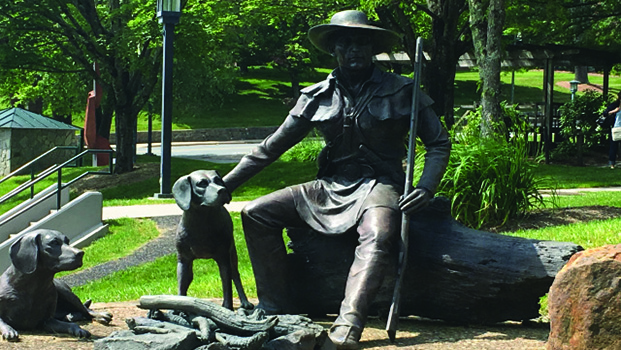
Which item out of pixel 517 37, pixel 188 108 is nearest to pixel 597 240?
pixel 517 37

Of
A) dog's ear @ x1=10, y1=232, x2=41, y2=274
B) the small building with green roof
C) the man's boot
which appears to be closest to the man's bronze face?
the man's boot

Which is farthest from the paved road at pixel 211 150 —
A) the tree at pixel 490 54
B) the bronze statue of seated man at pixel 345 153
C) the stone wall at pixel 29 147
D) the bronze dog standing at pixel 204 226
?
the bronze dog standing at pixel 204 226

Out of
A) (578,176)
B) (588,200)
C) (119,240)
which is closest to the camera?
(119,240)

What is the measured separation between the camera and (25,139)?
2253 centimetres

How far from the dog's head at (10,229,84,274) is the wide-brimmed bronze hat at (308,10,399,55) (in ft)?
7.08

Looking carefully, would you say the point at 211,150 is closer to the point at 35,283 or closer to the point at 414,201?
the point at 35,283

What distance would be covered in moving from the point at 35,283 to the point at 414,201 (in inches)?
95.8

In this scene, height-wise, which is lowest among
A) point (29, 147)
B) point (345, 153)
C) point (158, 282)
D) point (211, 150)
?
point (211, 150)

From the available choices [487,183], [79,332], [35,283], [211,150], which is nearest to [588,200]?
[487,183]

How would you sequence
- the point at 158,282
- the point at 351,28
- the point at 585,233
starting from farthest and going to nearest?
1. the point at 158,282
2. the point at 585,233
3. the point at 351,28

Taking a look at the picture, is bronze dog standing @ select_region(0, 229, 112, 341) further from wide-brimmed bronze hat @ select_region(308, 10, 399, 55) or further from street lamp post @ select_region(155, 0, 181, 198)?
street lamp post @ select_region(155, 0, 181, 198)

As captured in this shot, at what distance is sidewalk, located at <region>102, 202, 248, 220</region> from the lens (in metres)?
14.4

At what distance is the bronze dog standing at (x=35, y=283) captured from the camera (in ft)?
18.5

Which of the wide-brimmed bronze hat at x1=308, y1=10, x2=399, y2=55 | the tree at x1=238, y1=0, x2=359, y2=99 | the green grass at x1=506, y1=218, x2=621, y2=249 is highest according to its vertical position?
the tree at x1=238, y1=0, x2=359, y2=99
